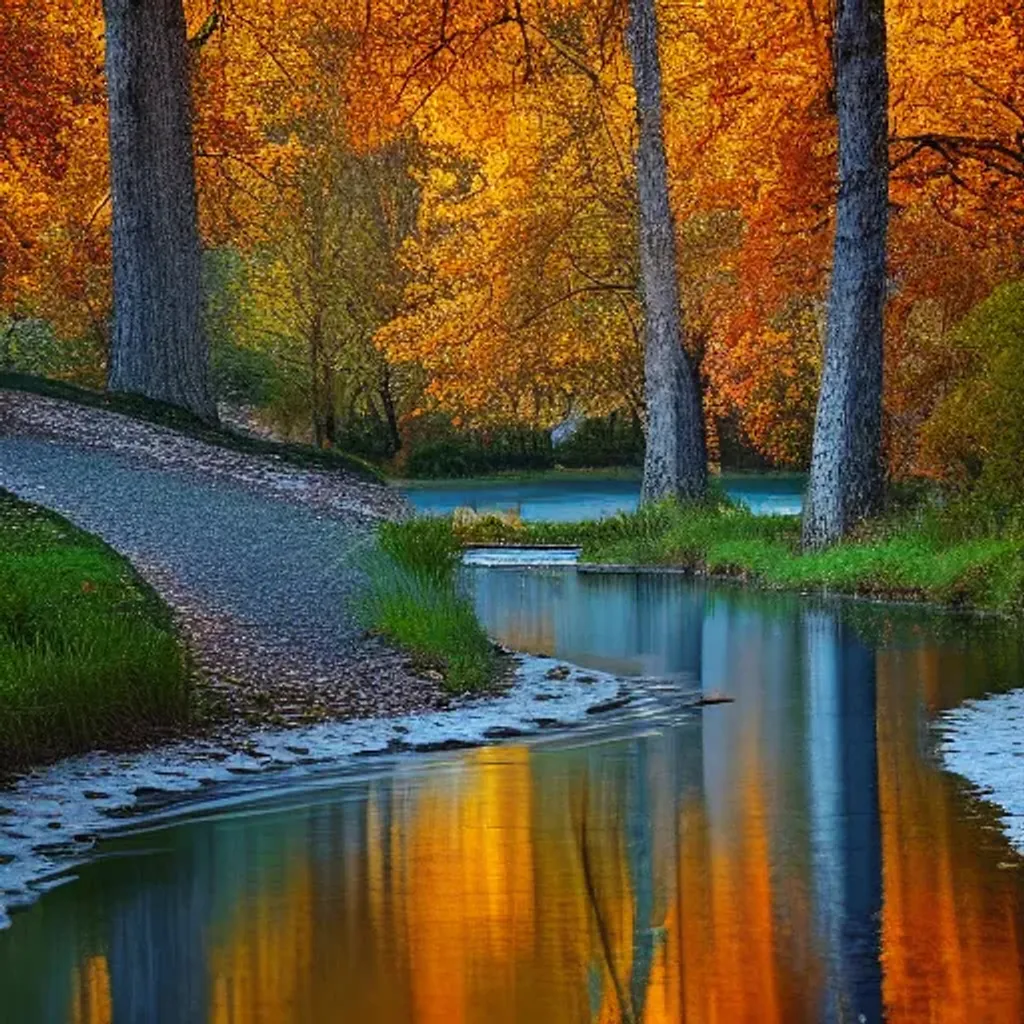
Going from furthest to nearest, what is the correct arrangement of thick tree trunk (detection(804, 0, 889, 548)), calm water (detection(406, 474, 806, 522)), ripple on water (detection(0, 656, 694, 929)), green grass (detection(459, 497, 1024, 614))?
calm water (detection(406, 474, 806, 522)), thick tree trunk (detection(804, 0, 889, 548)), green grass (detection(459, 497, 1024, 614)), ripple on water (detection(0, 656, 694, 929))

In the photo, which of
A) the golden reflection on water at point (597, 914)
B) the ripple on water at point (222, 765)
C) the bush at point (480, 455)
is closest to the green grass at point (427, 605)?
the ripple on water at point (222, 765)

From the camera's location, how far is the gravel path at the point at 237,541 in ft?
45.2

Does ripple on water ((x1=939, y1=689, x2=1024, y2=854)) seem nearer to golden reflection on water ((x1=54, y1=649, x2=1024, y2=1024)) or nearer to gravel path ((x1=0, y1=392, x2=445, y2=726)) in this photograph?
golden reflection on water ((x1=54, y1=649, x2=1024, y2=1024))

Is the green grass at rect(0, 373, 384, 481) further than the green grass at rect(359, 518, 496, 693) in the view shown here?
Yes

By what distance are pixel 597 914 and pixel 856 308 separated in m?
17.2

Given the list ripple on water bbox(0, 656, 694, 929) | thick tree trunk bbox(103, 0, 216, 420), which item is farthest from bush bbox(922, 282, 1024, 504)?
ripple on water bbox(0, 656, 694, 929)

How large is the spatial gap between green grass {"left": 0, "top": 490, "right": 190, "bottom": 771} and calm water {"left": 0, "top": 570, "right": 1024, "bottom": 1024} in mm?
1319

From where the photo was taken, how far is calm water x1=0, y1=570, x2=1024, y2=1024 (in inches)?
283

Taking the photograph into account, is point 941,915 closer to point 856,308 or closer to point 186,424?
point 856,308

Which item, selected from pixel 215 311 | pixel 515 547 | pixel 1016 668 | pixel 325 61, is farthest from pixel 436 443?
pixel 1016 668

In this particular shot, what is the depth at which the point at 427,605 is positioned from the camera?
15.8 meters

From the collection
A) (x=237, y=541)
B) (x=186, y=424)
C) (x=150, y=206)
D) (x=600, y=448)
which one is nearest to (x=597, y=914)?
(x=237, y=541)

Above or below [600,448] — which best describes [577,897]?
below

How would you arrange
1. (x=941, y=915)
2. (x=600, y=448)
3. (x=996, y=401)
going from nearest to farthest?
(x=941, y=915)
(x=996, y=401)
(x=600, y=448)
